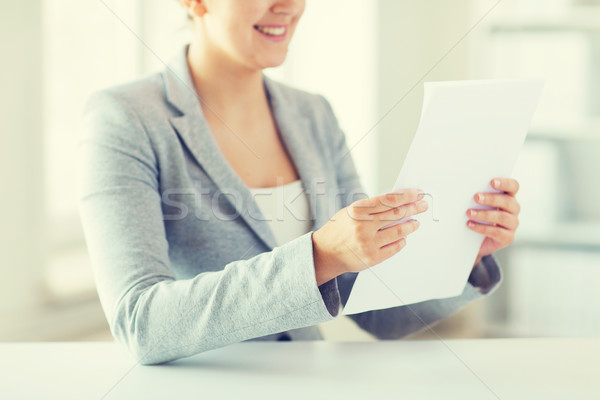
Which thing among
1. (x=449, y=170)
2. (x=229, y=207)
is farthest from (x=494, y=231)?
(x=229, y=207)

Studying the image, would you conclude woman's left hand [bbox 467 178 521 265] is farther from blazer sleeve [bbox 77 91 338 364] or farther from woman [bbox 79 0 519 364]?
blazer sleeve [bbox 77 91 338 364]

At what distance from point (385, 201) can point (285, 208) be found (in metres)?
0.41

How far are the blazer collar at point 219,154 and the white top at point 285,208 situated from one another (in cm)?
2

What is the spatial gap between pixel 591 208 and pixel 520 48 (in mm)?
707

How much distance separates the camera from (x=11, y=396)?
0.66m

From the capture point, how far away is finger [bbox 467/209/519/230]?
83 centimetres

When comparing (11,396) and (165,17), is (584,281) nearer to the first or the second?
(165,17)

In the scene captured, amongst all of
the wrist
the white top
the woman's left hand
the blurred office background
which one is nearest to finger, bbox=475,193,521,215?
the woman's left hand

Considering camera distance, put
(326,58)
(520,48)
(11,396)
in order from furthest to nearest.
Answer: (326,58) → (520,48) → (11,396)

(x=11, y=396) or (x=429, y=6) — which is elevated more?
(x=429, y=6)

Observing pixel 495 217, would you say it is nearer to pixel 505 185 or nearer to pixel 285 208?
pixel 505 185

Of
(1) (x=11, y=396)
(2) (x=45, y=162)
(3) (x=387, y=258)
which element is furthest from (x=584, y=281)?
(1) (x=11, y=396)

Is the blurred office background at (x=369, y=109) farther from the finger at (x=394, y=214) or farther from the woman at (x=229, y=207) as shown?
the finger at (x=394, y=214)

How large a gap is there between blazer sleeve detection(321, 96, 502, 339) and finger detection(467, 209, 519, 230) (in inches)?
4.3
